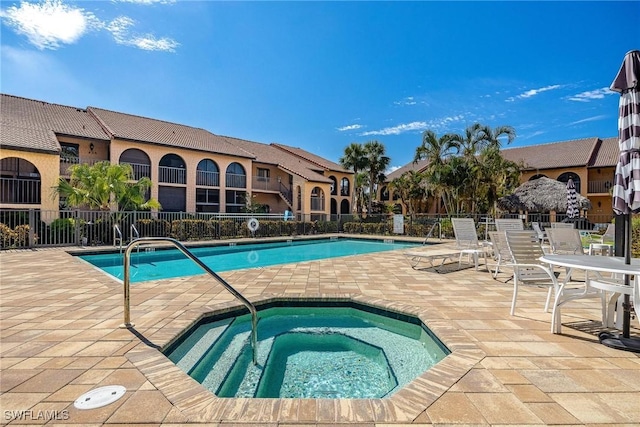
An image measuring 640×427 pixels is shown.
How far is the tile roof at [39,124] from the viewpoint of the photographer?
1421 cm

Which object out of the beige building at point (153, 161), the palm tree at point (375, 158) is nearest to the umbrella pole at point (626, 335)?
the beige building at point (153, 161)

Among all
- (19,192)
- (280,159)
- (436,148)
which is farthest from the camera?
(280,159)

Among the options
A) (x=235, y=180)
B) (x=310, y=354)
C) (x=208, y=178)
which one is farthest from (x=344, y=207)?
(x=310, y=354)

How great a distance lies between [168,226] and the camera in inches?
578

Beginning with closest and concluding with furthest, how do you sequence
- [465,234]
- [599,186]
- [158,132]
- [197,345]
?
1. [197,345]
2. [465,234]
3. [158,132]
4. [599,186]

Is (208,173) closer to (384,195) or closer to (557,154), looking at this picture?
(384,195)

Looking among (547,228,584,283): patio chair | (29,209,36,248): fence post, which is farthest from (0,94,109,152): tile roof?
(547,228,584,283): patio chair

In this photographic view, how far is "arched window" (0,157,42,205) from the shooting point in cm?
1538

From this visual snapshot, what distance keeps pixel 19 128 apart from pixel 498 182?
26.1 metres

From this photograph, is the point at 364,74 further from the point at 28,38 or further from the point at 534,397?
the point at 534,397

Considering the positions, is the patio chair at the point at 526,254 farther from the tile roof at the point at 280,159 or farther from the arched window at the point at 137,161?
the tile roof at the point at 280,159

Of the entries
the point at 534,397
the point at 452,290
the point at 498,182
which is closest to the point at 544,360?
the point at 534,397

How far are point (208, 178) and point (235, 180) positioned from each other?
6.63 ft

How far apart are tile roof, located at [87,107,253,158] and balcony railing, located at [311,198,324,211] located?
661 centimetres
